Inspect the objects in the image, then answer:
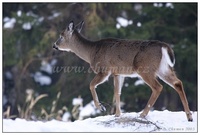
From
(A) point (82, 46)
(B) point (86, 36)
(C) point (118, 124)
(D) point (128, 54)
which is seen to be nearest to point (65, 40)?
(A) point (82, 46)

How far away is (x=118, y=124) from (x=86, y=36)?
1151 centimetres

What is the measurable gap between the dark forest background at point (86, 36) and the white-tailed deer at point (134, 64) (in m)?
9.06

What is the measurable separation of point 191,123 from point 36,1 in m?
14.3

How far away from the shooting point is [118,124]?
820 centimetres

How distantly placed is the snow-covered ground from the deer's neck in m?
1.78

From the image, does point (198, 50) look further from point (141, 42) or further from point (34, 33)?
point (141, 42)

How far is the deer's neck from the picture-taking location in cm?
1033

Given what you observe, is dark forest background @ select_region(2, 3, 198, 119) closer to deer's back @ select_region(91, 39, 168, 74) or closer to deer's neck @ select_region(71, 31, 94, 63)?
deer's neck @ select_region(71, 31, 94, 63)

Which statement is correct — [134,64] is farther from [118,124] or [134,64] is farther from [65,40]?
[65,40]

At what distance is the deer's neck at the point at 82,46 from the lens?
10.3 meters

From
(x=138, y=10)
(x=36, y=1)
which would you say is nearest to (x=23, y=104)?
(x=36, y=1)

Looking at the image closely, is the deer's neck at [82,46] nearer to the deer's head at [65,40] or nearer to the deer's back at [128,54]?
the deer's head at [65,40]

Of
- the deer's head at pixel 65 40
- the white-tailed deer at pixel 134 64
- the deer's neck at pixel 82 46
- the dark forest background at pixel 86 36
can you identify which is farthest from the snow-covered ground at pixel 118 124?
the dark forest background at pixel 86 36

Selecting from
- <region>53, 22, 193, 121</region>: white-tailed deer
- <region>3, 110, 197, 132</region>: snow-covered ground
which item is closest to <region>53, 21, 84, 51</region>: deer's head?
<region>53, 22, 193, 121</region>: white-tailed deer
